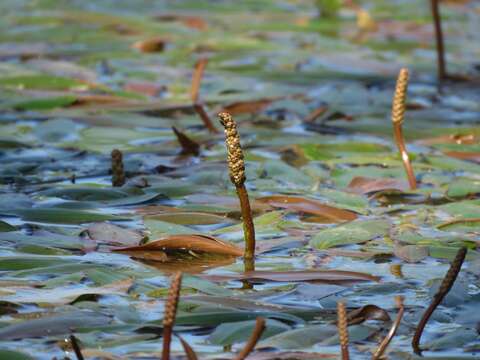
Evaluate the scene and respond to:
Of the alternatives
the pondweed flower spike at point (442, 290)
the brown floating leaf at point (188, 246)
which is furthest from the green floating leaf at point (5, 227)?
the pondweed flower spike at point (442, 290)

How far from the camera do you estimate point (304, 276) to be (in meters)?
1.89

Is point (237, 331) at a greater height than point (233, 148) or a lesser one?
lesser

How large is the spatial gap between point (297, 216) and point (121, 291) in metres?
0.63

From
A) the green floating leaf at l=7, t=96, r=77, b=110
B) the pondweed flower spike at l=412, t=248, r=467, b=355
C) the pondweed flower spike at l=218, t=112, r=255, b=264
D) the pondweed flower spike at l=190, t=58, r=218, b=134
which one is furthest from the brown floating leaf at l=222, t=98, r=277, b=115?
the pondweed flower spike at l=412, t=248, r=467, b=355

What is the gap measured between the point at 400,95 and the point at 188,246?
578mm

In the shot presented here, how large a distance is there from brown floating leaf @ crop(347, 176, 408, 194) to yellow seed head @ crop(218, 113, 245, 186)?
77 centimetres

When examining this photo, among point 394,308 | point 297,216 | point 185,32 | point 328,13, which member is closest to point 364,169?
point 297,216

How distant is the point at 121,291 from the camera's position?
1.81 metres

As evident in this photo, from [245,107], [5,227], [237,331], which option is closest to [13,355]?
[237,331]

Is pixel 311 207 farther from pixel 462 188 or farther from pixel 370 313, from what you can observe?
pixel 370 313

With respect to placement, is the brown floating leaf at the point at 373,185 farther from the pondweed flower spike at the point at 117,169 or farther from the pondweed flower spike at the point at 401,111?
the pondweed flower spike at the point at 117,169

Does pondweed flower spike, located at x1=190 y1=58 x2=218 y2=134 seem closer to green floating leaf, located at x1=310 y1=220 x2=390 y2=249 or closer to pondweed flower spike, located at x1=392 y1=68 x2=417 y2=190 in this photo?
pondweed flower spike, located at x1=392 y1=68 x2=417 y2=190

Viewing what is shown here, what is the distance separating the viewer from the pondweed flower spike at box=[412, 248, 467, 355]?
1.46 meters

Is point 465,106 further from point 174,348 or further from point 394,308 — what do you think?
point 174,348
